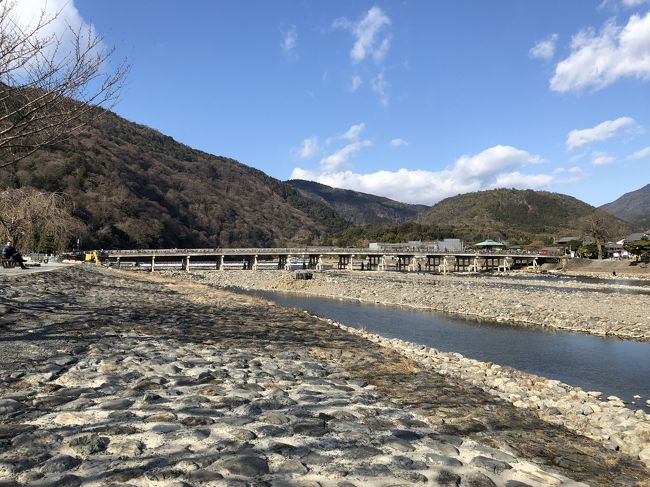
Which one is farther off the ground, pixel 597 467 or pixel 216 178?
pixel 216 178

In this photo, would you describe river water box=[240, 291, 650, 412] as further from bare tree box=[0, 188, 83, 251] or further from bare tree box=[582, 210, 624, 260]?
bare tree box=[582, 210, 624, 260]

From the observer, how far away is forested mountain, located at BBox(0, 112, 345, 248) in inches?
3521

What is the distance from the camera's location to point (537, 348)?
53.6ft

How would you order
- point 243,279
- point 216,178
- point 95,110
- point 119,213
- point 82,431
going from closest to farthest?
1. point 82,431
2. point 95,110
3. point 243,279
4. point 119,213
5. point 216,178

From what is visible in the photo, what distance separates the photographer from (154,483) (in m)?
3.10

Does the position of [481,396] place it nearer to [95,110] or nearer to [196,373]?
[196,373]

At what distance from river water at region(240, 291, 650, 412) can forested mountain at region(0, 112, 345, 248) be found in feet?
165

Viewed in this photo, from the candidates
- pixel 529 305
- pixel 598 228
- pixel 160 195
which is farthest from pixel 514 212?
pixel 529 305

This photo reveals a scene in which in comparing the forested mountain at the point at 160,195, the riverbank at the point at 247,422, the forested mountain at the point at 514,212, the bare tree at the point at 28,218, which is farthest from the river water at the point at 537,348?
the forested mountain at the point at 514,212

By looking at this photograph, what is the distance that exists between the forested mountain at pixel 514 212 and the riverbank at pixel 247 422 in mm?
154734

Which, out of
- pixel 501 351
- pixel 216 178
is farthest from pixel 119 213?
pixel 501 351

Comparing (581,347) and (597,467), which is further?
(581,347)

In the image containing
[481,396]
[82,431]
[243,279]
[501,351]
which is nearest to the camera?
[82,431]

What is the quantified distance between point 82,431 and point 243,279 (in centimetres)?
5013
